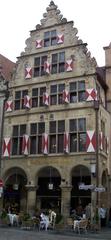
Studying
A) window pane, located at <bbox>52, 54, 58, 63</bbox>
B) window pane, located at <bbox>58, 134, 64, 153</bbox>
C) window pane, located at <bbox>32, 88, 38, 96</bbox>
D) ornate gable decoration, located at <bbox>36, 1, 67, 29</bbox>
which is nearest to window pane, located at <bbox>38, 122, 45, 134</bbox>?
window pane, located at <bbox>58, 134, 64, 153</bbox>

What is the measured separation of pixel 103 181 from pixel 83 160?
307cm

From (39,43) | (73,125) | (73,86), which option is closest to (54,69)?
(73,86)

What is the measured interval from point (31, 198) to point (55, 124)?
526 cm

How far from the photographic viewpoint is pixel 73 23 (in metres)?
28.3

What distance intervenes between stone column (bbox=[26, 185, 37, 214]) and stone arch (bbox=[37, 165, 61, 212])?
100 centimetres

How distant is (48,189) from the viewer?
26547 mm

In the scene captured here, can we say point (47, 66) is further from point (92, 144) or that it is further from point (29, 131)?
point (92, 144)

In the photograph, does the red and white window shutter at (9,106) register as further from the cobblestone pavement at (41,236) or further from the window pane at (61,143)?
the cobblestone pavement at (41,236)

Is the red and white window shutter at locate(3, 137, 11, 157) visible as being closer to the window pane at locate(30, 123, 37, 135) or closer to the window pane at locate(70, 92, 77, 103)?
the window pane at locate(30, 123, 37, 135)

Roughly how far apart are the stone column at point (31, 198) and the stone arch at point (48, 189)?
3.27 feet

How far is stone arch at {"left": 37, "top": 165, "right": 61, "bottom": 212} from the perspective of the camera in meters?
26.2

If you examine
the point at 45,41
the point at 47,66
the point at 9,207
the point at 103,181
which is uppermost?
the point at 45,41

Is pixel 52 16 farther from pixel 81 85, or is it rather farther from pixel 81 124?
pixel 81 124

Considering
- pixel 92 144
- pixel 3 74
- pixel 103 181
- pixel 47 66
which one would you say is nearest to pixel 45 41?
pixel 47 66
